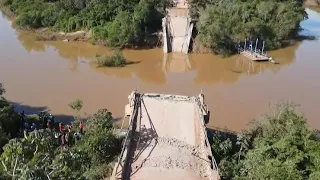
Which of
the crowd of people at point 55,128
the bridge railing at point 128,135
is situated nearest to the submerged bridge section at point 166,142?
the bridge railing at point 128,135

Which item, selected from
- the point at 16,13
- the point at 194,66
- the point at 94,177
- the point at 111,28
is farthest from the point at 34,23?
the point at 94,177

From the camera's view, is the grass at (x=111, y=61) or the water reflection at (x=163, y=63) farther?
the grass at (x=111, y=61)

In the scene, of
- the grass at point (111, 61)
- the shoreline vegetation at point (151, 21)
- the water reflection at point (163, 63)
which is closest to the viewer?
the water reflection at point (163, 63)

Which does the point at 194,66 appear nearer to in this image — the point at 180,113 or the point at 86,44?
the point at 86,44

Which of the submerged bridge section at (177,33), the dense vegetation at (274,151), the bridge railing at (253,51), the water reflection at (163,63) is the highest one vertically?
the submerged bridge section at (177,33)

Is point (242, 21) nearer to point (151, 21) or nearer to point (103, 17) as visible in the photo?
point (151, 21)

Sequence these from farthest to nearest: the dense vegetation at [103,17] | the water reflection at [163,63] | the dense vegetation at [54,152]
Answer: the dense vegetation at [103,17]
the water reflection at [163,63]
the dense vegetation at [54,152]

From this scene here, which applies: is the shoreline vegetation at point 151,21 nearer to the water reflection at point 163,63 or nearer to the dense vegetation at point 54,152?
the water reflection at point 163,63
